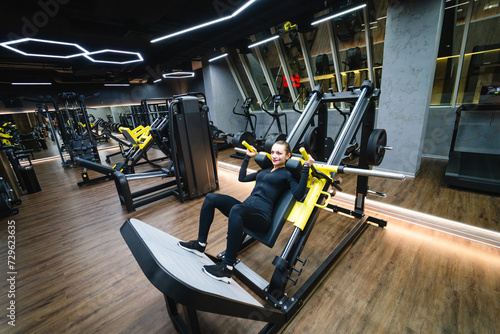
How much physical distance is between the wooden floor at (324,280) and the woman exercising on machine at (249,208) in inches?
18.8

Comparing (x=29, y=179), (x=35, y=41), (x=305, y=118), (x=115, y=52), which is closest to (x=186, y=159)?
(x=305, y=118)

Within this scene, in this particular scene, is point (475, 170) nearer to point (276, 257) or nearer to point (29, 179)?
point (276, 257)

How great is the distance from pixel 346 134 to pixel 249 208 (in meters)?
1.34

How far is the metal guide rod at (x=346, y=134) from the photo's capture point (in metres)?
2.13

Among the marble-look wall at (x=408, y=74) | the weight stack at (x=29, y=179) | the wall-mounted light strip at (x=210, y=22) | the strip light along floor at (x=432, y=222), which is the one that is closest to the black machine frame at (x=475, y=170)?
the marble-look wall at (x=408, y=74)

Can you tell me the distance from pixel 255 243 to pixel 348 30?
223 inches

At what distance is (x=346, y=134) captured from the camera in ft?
7.13

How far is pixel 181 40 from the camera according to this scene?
582cm

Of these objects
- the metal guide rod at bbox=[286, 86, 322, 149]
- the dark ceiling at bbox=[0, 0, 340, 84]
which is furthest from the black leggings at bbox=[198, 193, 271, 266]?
the dark ceiling at bbox=[0, 0, 340, 84]

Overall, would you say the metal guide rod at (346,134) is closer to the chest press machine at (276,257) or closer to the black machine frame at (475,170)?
the chest press machine at (276,257)

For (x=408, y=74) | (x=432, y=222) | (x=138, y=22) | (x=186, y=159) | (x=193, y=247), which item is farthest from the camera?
(x=138, y=22)

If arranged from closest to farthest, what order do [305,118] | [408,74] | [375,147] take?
1. [375,147]
2. [305,118]
3. [408,74]

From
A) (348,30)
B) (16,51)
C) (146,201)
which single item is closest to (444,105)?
(348,30)

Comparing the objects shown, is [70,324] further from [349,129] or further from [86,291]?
[349,129]
